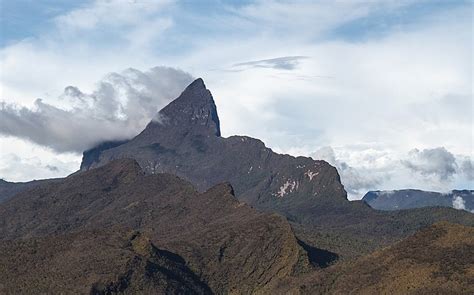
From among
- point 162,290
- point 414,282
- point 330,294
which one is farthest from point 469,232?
point 162,290

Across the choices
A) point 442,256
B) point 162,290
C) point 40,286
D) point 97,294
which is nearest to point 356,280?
point 442,256

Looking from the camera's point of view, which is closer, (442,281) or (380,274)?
(442,281)

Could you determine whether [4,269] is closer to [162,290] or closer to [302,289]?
[162,290]

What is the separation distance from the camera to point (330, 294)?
619ft

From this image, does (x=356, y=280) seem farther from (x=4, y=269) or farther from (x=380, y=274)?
(x=4, y=269)

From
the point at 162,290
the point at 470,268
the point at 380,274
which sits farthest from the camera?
the point at 162,290

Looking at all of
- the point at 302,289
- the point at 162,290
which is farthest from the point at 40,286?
the point at 302,289

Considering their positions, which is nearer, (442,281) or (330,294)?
(442,281)

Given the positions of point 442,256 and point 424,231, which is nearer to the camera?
point 442,256

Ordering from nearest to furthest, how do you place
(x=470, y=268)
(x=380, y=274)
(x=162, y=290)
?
1. (x=470, y=268)
2. (x=380, y=274)
3. (x=162, y=290)

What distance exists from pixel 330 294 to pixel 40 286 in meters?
65.4

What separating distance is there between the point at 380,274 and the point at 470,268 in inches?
807

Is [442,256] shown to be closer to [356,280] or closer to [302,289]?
[356,280]

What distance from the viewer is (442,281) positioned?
17475 centimetres
